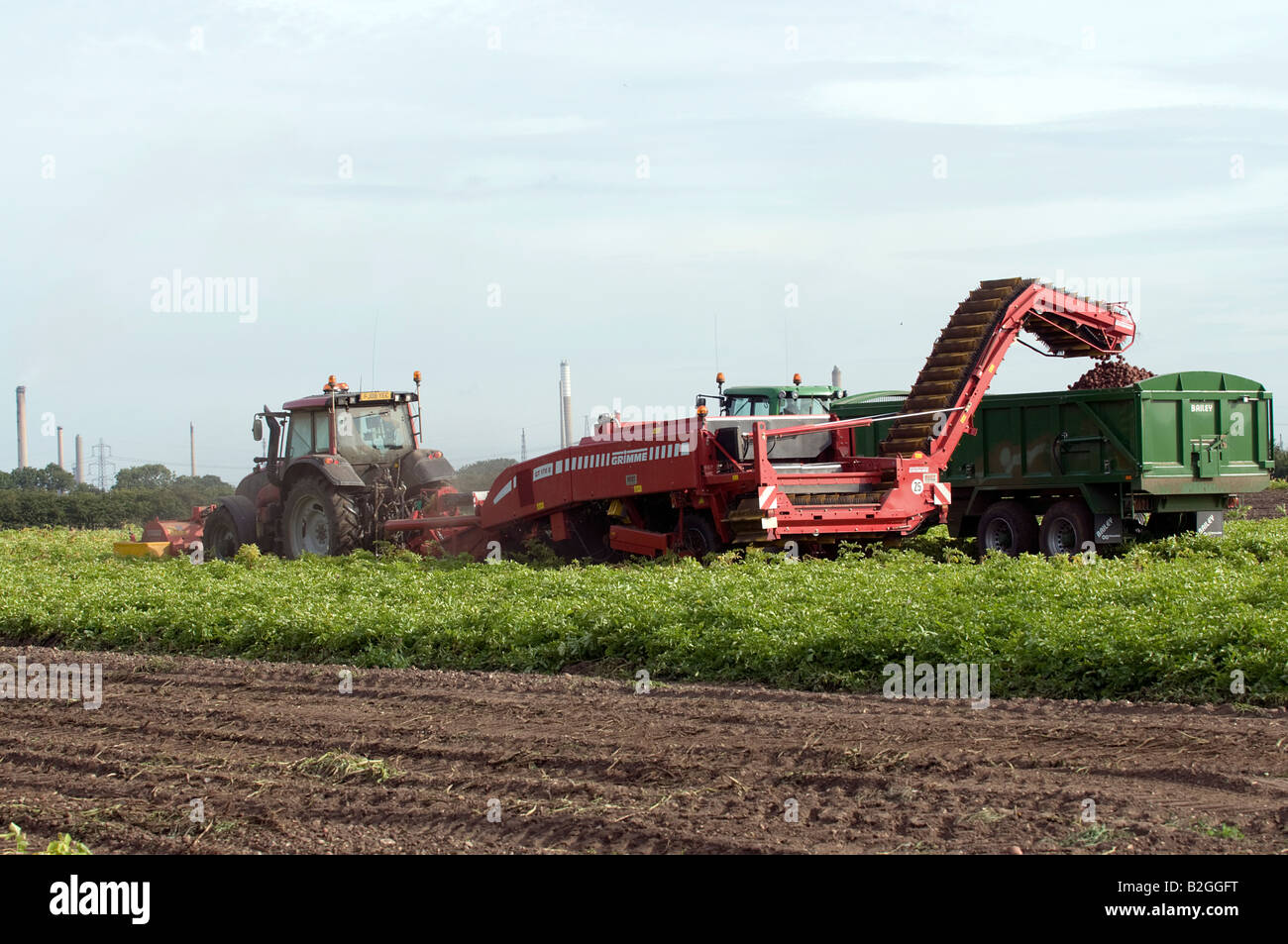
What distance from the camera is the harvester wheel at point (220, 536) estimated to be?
19047 mm

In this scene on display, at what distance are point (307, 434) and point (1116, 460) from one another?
11301 mm

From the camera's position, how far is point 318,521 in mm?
17969

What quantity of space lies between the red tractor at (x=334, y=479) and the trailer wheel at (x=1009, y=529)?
761 cm

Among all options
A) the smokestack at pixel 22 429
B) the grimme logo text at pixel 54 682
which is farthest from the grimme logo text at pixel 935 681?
the smokestack at pixel 22 429

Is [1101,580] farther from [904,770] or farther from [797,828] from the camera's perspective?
[797,828]

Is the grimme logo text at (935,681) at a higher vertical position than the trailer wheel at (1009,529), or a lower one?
lower

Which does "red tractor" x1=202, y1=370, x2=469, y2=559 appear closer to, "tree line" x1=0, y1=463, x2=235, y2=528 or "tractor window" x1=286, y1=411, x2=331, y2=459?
"tractor window" x1=286, y1=411, x2=331, y2=459

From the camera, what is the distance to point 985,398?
17.1 m

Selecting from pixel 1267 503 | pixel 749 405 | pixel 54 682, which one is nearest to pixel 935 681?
pixel 54 682

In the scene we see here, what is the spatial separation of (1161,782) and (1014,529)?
1107cm

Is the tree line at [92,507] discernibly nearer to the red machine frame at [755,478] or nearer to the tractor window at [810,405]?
the red machine frame at [755,478]

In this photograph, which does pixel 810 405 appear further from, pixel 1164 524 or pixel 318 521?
pixel 318 521

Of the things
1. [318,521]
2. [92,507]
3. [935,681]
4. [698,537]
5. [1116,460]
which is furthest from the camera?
[92,507]

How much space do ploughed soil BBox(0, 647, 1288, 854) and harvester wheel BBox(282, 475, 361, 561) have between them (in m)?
8.45
